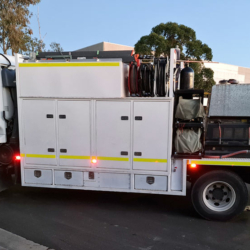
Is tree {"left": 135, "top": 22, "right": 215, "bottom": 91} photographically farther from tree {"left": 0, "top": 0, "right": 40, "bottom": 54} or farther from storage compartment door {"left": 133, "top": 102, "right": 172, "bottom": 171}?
storage compartment door {"left": 133, "top": 102, "right": 172, "bottom": 171}

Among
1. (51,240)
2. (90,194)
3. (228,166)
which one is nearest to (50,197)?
(90,194)

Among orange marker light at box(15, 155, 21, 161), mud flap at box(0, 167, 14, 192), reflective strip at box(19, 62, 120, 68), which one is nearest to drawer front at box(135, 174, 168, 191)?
reflective strip at box(19, 62, 120, 68)

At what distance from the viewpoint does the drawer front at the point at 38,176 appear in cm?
492

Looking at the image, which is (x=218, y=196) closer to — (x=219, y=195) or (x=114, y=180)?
(x=219, y=195)

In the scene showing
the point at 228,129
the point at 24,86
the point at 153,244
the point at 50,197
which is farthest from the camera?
the point at 50,197

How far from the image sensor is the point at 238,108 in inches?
178

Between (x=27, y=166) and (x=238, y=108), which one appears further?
(x=27, y=166)

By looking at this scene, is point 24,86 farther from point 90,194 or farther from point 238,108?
point 238,108

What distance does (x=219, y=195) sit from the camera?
14.8 feet

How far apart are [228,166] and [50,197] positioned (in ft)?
12.2

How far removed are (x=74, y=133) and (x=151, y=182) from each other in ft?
5.48

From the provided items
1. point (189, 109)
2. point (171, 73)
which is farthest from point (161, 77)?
point (189, 109)

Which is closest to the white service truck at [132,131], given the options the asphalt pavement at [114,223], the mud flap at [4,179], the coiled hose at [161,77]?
the coiled hose at [161,77]

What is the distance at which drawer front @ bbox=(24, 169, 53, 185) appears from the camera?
4918 mm
